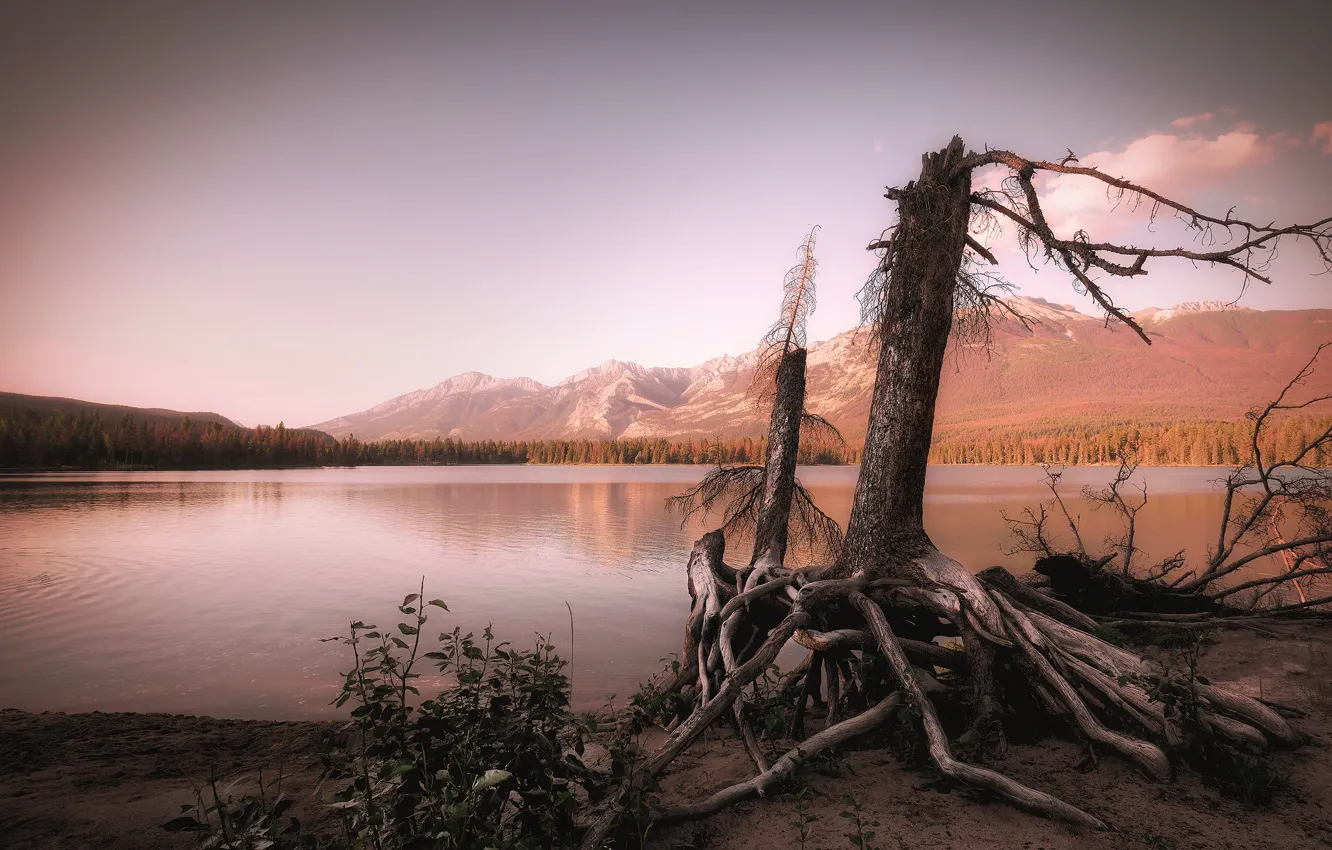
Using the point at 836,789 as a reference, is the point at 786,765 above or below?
above

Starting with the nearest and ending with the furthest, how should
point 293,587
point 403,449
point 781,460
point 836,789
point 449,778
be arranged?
point 449,778
point 836,789
point 781,460
point 293,587
point 403,449

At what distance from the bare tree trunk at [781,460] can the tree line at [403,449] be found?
55.9m

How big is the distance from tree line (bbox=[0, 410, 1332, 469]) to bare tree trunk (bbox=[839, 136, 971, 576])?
61.1 metres

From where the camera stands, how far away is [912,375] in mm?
7203

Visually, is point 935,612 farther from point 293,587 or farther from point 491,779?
point 293,587

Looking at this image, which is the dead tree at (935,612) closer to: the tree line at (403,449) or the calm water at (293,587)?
the calm water at (293,587)

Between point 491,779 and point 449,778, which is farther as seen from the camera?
point 449,778

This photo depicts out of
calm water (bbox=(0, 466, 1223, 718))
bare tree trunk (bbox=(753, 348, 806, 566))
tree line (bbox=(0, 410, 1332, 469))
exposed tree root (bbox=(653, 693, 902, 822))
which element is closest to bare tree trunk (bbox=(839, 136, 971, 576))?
exposed tree root (bbox=(653, 693, 902, 822))

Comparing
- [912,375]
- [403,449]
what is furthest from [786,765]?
[403,449]

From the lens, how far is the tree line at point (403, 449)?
10475 cm

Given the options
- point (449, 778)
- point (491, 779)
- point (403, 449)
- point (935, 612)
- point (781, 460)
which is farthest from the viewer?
point (403, 449)

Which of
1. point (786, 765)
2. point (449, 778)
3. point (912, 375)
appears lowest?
point (786, 765)

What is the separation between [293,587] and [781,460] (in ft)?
51.7

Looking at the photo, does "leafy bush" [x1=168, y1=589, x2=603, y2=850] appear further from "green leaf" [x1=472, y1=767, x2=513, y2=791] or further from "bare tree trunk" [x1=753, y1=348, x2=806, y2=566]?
"bare tree trunk" [x1=753, y1=348, x2=806, y2=566]
